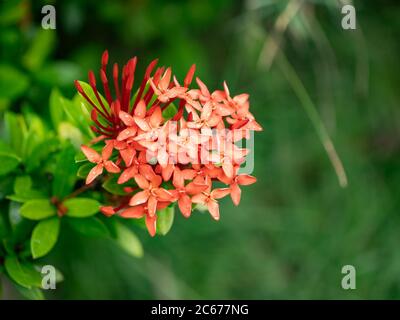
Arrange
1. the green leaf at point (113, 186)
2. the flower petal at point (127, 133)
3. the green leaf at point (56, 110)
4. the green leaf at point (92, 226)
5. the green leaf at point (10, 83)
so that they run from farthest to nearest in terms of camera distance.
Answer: the green leaf at point (10, 83) < the green leaf at point (56, 110) < the green leaf at point (92, 226) < the green leaf at point (113, 186) < the flower petal at point (127, 133)

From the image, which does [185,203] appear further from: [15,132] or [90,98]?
[15,132]

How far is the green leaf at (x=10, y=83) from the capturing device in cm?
142

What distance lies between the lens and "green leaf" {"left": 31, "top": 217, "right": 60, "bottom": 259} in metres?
1.02

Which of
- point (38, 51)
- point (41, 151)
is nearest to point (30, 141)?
point (41, 151)

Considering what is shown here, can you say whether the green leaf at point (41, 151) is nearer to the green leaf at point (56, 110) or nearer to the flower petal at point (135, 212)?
the green leaf at point (56, 110)

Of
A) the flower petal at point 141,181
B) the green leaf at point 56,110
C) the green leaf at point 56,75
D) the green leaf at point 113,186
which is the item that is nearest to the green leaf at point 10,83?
the green leaf at point 56,75

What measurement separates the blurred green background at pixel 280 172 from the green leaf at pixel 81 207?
859 millimetres

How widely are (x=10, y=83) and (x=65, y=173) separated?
501 millimetres

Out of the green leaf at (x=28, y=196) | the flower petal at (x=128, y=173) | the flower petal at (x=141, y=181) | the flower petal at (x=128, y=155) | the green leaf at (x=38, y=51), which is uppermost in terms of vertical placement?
the green leaf at (x=38, y=51)

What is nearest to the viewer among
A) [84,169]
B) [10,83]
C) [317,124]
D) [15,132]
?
[84,169]

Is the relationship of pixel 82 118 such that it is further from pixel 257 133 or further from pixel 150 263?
pixel 257 133

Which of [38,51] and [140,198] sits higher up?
[38,51]

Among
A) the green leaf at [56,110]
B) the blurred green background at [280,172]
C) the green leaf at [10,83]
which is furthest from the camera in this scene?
the blurred green background at [280,172]

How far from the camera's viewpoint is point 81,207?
1.04 metres
